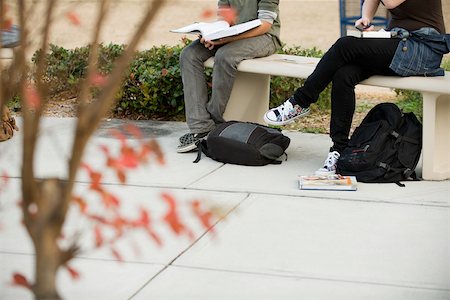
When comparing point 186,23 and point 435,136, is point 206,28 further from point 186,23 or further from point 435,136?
point 186,23

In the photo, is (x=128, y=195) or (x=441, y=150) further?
(x=441, y=150)

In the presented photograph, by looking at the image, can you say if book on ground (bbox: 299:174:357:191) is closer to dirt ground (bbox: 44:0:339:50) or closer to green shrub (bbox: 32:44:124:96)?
green shrub (bbox: 32:44:124:96)

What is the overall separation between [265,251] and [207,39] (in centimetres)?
228

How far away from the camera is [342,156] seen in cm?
568

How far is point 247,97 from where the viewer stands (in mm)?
6609

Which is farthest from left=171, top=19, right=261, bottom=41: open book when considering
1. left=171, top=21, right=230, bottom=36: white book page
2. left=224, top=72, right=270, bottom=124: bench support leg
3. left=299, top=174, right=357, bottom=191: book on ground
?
left=299, top=174, right=357, bottom=191: book on ground

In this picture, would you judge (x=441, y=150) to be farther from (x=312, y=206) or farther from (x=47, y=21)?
(x=47, y=21)

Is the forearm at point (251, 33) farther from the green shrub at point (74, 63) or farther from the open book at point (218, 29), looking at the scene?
the green shrub at point (74, 63)

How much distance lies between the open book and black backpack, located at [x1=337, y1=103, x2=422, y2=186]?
41.2 inches

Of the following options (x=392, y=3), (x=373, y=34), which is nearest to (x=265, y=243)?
(x=373, y=34)

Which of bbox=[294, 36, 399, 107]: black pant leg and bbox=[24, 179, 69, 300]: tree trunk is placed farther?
bbox=[294, 36, 399, 107]: black pant leg

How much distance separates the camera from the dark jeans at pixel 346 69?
18.5 ft

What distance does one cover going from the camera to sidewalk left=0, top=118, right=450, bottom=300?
12.6 ft

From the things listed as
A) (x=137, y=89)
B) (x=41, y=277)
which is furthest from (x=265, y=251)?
(x=137, y=89)
